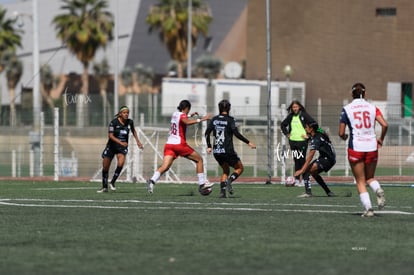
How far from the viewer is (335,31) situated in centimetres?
6012

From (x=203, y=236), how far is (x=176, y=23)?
65.9 metres

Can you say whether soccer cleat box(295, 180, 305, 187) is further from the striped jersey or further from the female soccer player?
the striped jersey

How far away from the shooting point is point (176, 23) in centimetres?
7800

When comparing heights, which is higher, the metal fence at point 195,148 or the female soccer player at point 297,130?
the female soccer player at point 297,130

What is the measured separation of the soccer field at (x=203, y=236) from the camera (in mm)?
10258

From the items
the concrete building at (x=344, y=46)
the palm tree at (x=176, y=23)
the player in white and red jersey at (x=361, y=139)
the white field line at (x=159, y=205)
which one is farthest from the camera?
the palm tree at (x=176, y=23)

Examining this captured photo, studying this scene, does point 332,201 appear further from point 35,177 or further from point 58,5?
point 58,5

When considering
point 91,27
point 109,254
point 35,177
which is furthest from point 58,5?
point 109,254

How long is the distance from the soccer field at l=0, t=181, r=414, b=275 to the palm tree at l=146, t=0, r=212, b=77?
5846 centimetres

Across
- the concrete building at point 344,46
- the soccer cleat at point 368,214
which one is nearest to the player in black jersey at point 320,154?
the soccer cleat at point 368,214

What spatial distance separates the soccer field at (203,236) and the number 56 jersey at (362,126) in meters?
0.93

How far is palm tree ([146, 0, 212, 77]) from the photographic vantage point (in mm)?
77812

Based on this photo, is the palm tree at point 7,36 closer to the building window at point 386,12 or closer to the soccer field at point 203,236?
the building window at point 386,12

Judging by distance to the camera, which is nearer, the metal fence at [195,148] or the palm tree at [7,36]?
the metal fence at [195,148]
